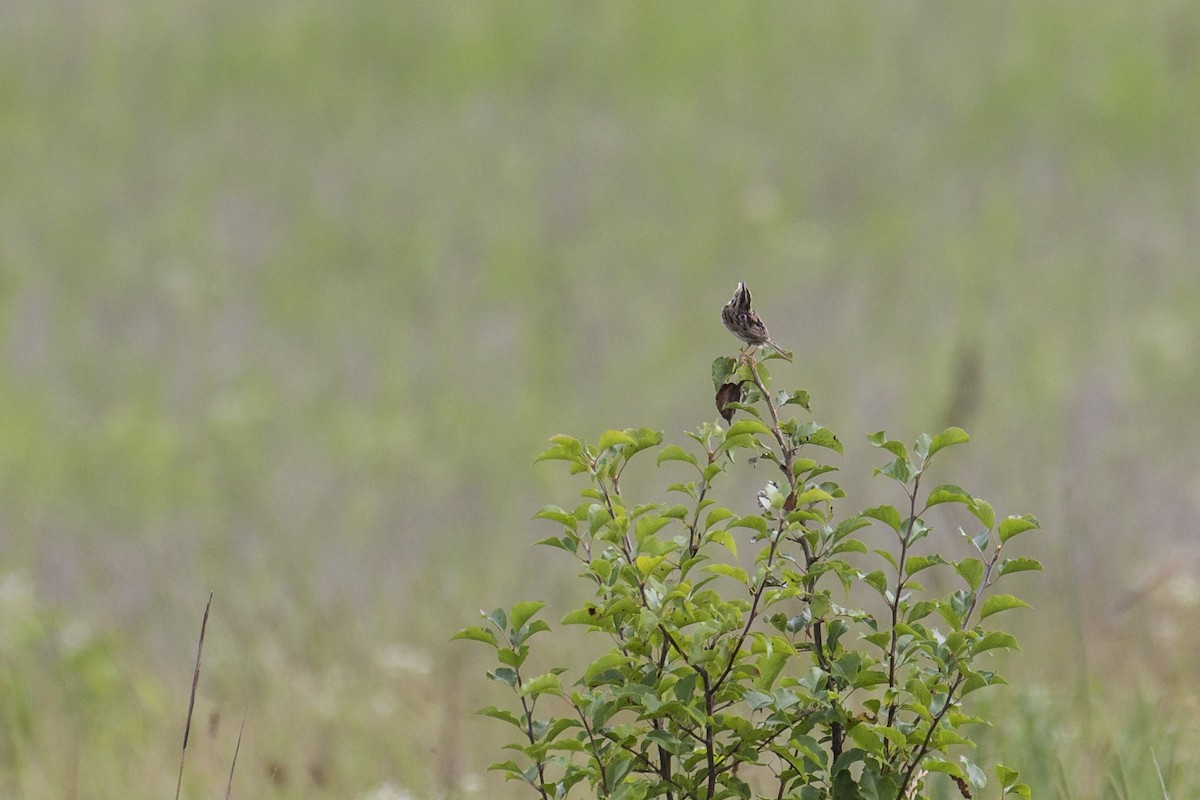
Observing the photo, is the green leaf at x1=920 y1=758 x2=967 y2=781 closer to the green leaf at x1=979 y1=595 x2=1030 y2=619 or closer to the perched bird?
the green leaf at x1=979 y1=595 x2=1030 y2=619

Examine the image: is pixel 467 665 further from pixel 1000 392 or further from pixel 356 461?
pixel 1000 392

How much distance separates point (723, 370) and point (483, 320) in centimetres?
887

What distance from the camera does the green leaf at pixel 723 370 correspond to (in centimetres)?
182

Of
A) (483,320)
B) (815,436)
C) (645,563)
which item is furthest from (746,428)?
(483,320)

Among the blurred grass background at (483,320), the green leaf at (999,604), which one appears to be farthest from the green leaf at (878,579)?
the blurred grass background at (483,320)

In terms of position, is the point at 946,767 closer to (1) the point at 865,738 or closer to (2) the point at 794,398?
(1) the point at 865,738

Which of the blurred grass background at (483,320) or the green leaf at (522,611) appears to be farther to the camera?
the blurred grass background at (483,320)

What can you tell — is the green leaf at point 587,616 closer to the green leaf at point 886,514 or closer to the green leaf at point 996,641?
the green leaf at point 886,514

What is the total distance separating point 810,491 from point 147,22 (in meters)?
16.8

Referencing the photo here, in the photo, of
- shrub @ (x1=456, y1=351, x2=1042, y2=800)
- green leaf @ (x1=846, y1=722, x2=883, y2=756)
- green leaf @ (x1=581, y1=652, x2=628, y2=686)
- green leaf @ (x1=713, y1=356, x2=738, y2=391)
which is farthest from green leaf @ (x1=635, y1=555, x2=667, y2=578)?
green leaf @ (x1=846, y1=722, x2=883, y2=756)

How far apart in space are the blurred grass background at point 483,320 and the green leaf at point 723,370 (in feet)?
3.21

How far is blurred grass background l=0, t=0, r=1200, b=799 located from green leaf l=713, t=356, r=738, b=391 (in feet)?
3.21

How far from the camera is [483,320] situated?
10.6 meters

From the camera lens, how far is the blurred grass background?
4293mm
